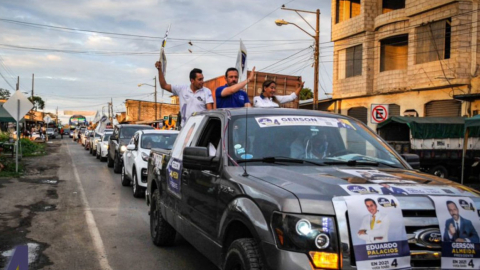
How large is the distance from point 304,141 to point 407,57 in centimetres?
2262

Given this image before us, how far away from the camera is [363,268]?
8.68ft

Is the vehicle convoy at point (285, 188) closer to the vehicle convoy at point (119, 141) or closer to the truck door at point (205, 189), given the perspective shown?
the truck door at point (205, 189)

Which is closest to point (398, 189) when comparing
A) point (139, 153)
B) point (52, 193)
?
point (139, 153)

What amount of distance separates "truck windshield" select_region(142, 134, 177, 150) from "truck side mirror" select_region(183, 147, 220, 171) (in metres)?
8.53

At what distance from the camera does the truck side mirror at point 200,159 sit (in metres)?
3.86

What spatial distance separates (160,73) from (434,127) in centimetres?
1357

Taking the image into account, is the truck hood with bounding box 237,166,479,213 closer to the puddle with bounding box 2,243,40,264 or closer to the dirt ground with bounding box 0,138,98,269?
the dirt ground with bounding box 0,138,98,269

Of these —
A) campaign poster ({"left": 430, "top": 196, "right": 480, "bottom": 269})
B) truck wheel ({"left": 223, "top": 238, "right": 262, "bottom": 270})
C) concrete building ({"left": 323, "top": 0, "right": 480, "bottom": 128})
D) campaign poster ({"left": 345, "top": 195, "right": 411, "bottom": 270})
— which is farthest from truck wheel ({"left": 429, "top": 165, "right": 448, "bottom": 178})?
campaign poster ({"left": 345, "top": 195, "right": 411, "bottom": 270})

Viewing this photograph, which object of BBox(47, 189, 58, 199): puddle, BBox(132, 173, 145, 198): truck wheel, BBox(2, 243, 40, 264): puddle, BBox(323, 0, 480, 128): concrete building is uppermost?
BBox(323, 0, 480, 128): concrete building

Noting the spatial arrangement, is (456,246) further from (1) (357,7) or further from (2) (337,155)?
(1) (357,7)

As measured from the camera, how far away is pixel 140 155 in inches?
448

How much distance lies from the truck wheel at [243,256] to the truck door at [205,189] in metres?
0.53

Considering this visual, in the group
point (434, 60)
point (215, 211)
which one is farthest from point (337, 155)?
point (434, 60)

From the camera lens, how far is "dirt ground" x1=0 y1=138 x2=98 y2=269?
225 inches
